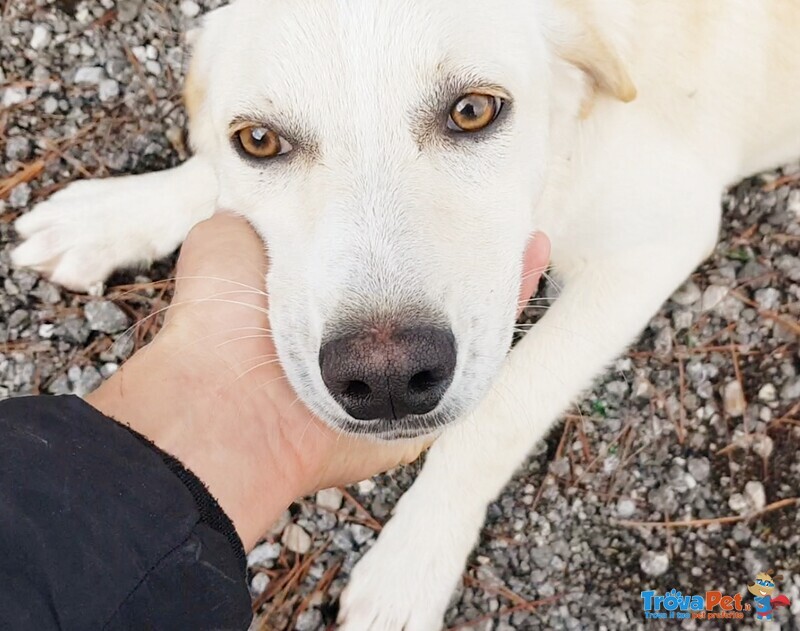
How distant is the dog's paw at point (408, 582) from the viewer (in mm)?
2643

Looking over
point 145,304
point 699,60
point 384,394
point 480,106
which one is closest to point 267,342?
point 384,394

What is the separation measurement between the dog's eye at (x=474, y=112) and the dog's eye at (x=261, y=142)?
1.33ft

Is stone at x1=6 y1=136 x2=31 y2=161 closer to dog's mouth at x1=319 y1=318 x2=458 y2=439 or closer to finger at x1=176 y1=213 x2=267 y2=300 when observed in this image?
finger at x1=176 y1=213 x2=267 y2=300

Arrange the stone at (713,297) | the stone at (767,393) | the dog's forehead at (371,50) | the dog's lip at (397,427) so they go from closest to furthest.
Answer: the dog's forehead at (371,50) → the dog's lip at (397,427) → the stone at (767,393) → the stone at (713,297)

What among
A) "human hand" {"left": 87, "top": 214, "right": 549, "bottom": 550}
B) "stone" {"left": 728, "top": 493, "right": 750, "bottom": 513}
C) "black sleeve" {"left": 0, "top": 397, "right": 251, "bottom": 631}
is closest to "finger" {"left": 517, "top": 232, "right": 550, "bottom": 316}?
"human hand" {"left": 87, "top": 214, "right": 549, "bottom": 550}

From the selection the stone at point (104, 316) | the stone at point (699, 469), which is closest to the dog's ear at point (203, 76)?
the stone at point (104, 316)

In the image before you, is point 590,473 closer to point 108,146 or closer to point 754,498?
point 754,498

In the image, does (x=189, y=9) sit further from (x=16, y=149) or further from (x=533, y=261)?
(x=533, y=261)

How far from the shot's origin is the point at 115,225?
3.01 metres

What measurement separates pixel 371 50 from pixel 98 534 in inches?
45.9

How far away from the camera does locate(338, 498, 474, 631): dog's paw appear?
2.64m

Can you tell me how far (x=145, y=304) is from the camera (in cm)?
311

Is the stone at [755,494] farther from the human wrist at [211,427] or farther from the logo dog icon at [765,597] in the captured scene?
the human wrist at [211,427]

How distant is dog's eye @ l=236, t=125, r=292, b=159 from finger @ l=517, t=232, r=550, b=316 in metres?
0.74
